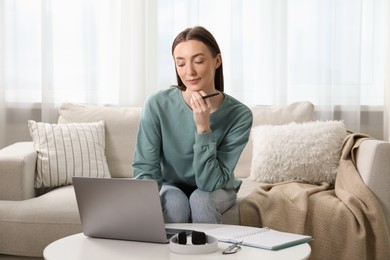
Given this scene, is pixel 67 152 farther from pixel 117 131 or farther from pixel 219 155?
pixel 219 155

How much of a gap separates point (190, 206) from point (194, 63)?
0.50 meters

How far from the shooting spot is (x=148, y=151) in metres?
2.59

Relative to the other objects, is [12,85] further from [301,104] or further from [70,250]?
[70,250]

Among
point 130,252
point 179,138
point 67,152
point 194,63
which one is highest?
point 194,63

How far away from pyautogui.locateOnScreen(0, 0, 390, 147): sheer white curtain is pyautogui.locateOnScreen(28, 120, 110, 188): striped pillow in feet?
2.09

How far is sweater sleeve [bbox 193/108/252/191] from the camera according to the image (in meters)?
2.46

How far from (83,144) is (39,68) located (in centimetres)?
90

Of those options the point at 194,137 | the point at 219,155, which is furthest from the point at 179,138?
the point at 219,155

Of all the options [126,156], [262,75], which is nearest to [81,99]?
[126,156]

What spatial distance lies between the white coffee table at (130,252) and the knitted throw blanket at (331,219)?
2.54 ft

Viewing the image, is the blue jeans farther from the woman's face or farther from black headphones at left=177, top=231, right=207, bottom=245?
black headphones at left=177, top=231, right=207, bottom=245

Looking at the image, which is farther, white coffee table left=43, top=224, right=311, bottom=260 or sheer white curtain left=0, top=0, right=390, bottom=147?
sheer white curtain left=0, top=0, right=390, bottom=147

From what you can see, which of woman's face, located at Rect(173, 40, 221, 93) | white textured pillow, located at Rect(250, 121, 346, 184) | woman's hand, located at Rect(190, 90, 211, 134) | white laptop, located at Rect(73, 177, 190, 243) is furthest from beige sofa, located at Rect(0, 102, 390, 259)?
white laptop, located at Rect(73, 177, 190, 243)

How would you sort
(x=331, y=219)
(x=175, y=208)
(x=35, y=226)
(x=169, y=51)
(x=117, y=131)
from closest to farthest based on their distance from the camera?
1. (x=175, y=208)
2. (x=331, y=219)
3. (x=35, y=226)
4. (x=117, y=131)
5. (x=169, y=51)
